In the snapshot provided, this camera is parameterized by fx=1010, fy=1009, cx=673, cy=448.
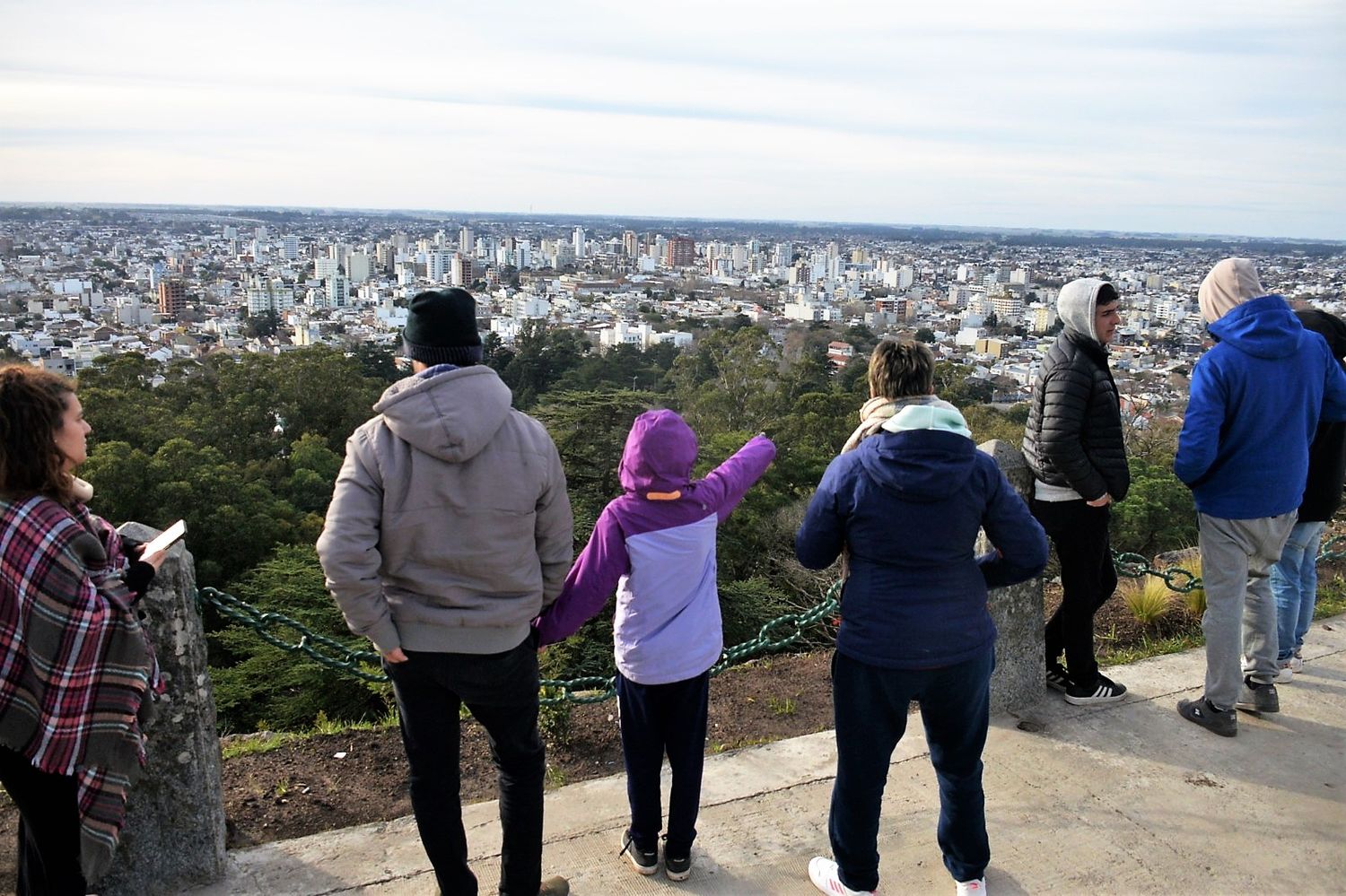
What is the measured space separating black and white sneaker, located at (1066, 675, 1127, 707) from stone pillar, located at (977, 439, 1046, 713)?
11cm

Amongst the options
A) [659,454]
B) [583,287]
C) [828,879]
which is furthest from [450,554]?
[583,287]

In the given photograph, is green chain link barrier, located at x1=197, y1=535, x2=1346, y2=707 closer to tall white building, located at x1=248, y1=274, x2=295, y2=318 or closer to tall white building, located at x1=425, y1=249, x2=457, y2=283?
tall white building, located at x1=248, y1=274, x2=295, y2=318

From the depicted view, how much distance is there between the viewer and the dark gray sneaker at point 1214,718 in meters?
3.68

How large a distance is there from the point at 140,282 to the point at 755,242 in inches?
3962

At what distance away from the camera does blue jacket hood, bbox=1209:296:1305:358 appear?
344 centimetres

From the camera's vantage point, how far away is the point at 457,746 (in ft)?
7.93

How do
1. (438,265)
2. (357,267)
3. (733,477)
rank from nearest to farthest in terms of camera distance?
(733,477)
(357,267)
(438,265)

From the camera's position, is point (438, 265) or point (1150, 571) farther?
point (438, 265)

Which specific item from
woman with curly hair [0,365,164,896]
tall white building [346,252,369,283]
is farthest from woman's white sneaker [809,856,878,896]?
tall white building [346,252,369,283]

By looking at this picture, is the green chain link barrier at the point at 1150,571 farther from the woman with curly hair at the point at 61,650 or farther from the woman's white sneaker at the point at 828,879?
the woman with curly hair at the point at 61,650

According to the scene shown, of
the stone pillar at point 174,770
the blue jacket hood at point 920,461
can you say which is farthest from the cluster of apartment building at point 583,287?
the stone pillar at point 174,770

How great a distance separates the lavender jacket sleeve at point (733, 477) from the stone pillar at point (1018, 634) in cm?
117

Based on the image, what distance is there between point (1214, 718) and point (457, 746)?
2819mm

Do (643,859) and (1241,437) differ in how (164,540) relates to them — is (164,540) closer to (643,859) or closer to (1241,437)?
(643,859)
